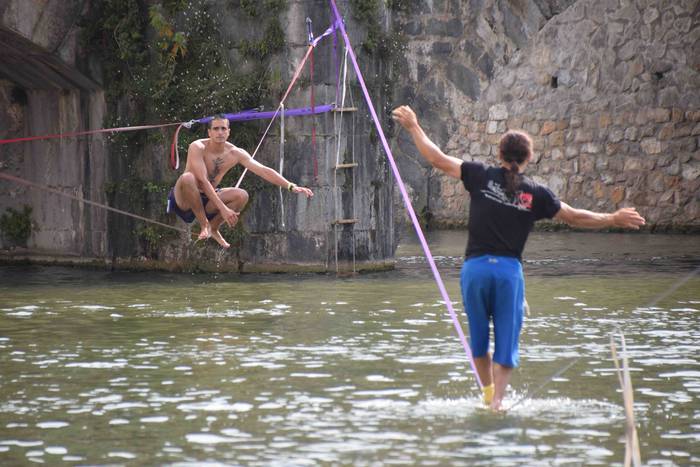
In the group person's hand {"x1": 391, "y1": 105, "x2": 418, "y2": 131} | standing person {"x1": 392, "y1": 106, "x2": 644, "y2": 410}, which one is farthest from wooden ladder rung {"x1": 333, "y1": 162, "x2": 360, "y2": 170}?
standing person {"x1": 392, "y1": 106, "x2": 644, "y2": 410}

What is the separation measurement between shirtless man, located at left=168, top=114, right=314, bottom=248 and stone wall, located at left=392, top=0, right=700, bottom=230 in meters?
11.5

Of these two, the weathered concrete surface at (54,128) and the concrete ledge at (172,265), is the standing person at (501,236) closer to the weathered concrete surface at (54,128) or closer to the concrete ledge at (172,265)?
the concrete ledge at (172,265)

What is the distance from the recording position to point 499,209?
27.9ft

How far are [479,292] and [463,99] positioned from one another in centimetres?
2002

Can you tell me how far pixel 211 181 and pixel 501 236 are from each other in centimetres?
677

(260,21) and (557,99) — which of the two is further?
(557,99)

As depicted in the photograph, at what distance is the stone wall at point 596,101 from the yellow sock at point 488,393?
17.3m

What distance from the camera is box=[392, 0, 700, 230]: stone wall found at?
83.7 ft

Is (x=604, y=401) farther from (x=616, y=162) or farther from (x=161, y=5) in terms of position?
(x=616, y=162)

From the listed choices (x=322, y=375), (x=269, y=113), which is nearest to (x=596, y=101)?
(x=269, y=113)

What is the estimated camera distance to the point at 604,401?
28.9 feet

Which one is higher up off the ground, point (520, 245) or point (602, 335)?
point (520, 245)

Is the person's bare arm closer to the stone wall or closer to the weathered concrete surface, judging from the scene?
the weathered concrete surface

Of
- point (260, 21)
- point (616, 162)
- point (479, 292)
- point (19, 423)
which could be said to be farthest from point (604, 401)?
point (616, 162)
